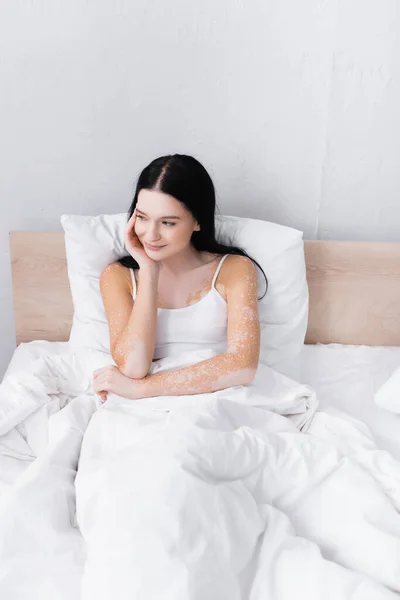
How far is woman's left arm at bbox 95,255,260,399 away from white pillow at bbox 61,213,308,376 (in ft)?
0.65

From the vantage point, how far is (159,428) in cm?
122

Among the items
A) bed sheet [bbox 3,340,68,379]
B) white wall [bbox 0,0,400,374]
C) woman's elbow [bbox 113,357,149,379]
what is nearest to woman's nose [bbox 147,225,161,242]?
woman's elbow [bbox 113,357,149,379]

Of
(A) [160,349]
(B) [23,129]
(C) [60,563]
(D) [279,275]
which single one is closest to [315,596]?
(C) [60,563]

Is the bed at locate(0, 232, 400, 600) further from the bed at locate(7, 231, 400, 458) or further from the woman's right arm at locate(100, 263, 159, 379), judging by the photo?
the woman's right arm at locate(100, 263, 159, 379)

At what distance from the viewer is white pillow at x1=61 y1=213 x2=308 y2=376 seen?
1646 millimetres

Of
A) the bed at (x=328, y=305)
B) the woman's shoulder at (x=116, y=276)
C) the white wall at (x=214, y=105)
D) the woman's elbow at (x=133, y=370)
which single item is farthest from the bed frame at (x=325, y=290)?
the woman's elbow at (x=133, y=370)

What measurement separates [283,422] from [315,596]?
1.62ft

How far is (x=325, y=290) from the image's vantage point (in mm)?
1812

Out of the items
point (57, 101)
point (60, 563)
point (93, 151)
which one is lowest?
point (60, 563)

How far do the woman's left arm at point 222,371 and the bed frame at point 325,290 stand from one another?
1.35ft

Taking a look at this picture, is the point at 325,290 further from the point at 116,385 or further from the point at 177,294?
the point at 116,385

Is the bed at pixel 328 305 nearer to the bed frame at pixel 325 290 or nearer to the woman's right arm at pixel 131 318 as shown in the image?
the bed frame at pixel 325 290

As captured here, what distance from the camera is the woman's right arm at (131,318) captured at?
1431 millimetres

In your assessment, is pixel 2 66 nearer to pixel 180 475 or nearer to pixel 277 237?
pixel 277 237
